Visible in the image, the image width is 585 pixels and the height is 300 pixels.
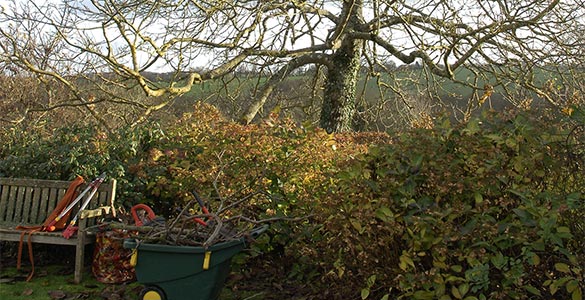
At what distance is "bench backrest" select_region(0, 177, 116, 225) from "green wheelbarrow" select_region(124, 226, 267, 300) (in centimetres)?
187

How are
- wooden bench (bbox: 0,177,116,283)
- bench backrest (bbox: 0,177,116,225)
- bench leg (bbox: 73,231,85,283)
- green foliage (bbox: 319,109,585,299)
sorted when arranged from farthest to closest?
1. bench backrest (bbox: 0,177,116,225)
2. wooden bench (bbox: 0,177,116,283)
3. bench leg (bbox: 73,231,85,283)
4. green foliage (bbox: 319,109,585,299)

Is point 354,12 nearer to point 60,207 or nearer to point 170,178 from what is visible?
point 170,178

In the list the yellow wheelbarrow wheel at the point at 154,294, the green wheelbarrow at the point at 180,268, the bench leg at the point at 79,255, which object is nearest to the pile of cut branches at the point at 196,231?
the green wheelbarrow at the point at 180,268

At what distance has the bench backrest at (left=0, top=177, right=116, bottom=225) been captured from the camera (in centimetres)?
571

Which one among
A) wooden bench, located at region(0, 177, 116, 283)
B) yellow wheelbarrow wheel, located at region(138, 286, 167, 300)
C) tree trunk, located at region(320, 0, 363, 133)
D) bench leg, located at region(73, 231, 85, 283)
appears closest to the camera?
yellow wheelbarrow wheel, located at region(138, 286, 167, 300)

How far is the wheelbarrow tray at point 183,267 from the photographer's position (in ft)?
12.7

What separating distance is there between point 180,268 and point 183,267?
0.03m

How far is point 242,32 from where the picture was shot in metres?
8.28

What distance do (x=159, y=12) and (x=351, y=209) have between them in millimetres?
5547

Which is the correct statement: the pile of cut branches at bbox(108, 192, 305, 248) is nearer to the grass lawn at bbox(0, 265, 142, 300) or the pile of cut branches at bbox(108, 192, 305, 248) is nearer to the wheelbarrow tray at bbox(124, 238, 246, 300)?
the wheelbarrow tray at bbox(124, 238, 246, 300)

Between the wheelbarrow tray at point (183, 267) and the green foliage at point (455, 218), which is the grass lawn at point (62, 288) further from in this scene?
the green foliage at point (455, 218)

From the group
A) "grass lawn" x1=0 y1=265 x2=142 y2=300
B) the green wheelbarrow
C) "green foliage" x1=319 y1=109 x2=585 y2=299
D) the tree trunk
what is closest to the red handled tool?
"grass lawn" x1=0 y1=265 x2=142 y2=300

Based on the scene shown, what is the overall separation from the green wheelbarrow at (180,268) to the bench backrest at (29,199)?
187cm

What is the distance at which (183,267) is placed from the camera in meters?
3.92
